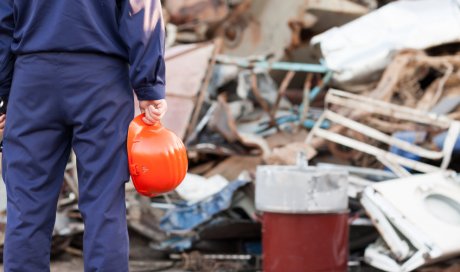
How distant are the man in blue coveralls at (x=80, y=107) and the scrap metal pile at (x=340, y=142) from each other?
2094 millimetres

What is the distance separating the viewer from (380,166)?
5512 mm

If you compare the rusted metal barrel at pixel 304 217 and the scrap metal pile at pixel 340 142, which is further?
the scrap metal pile at pixel 340 142

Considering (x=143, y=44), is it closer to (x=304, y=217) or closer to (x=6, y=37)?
(x=6, y=37)

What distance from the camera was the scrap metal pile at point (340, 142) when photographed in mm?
4422

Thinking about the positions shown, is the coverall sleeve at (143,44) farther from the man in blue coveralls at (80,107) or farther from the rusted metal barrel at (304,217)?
the rusted metal barrel at (304,217)

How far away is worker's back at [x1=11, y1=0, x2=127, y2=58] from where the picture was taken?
261 centimetres

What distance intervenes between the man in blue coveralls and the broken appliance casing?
6.79 ft

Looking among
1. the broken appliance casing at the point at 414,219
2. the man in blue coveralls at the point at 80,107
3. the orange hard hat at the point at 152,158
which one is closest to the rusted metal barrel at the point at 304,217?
the broken appliance casing at the point at 414,219

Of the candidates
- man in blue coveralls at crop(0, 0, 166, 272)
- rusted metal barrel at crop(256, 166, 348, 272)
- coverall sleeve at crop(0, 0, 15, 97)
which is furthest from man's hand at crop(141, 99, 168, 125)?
rusted metal barrel at crop(256, 166, 348, 272)

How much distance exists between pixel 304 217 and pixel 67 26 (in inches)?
81.5

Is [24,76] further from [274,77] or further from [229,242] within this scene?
[274,77]

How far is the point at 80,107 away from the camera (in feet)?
8.57

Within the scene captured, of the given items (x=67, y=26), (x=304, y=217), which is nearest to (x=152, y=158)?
(x=67, y=26)

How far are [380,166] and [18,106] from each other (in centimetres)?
344
